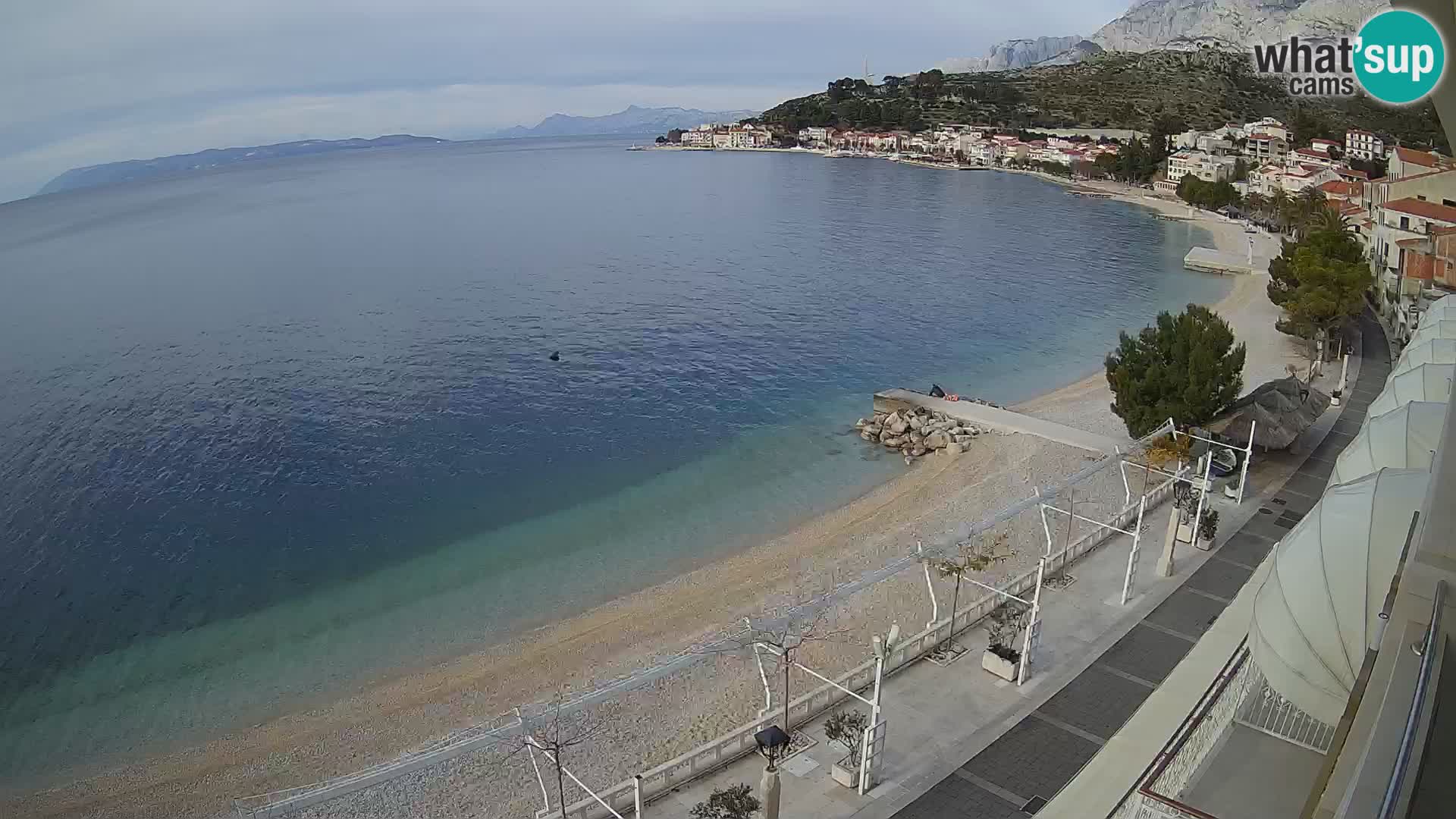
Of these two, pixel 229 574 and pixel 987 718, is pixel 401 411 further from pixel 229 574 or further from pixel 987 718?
pixel 987 718

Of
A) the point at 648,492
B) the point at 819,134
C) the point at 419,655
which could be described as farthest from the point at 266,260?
the point at 819,134

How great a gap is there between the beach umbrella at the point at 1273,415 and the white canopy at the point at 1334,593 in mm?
14735

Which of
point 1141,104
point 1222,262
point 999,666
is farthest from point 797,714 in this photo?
point 1141,104

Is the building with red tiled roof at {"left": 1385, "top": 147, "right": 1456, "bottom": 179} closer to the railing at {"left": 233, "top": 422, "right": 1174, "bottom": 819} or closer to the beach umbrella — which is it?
the beach umbrella

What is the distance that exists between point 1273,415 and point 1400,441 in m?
13.3

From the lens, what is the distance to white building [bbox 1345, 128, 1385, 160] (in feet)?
322

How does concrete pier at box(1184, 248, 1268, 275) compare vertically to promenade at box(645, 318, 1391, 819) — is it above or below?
above

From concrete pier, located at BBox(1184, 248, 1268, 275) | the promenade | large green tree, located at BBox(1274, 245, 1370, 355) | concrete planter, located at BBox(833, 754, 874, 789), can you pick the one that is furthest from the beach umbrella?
concrete pier, located at BBox(1184, 248, 1268, 275)

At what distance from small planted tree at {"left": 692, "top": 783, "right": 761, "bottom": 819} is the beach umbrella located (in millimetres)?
17594

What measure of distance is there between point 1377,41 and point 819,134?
185863 millimetres

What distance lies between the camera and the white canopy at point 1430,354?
16438 millimetres

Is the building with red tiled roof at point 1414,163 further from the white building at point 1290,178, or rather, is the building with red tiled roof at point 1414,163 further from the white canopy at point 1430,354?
the white canopy at point 1430,354

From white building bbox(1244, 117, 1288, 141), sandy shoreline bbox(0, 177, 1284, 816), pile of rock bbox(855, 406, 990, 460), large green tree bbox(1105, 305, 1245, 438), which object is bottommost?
sandy shoreline bbox(0, 177, 1284, 816)

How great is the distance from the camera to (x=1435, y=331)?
63.3 ft
